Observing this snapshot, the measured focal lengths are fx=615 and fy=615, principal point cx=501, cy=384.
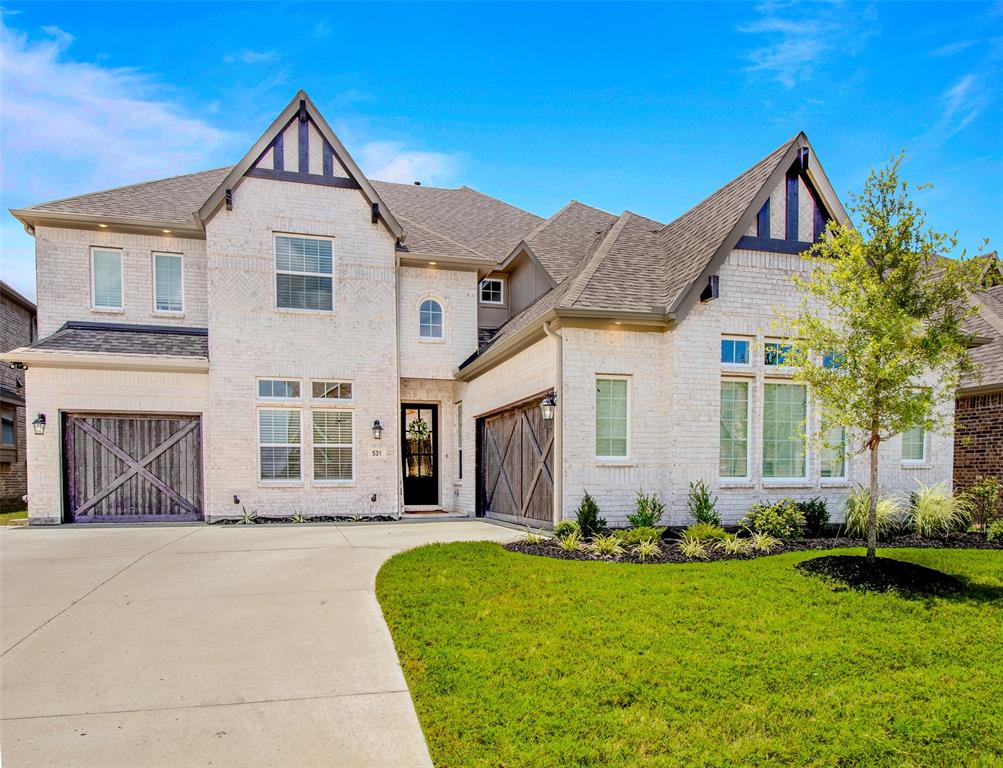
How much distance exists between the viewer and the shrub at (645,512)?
1018 centimetres

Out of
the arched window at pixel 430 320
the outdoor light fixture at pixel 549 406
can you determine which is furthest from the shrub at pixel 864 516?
the arched window at pixel 430 320

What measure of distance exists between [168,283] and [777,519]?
13945 millimetres

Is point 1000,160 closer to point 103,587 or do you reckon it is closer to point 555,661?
point 555,661

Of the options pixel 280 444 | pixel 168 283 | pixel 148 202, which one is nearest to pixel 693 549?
pixel 280 444

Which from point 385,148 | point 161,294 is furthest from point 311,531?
point 385,148

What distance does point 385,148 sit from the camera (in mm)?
Answer: 17812

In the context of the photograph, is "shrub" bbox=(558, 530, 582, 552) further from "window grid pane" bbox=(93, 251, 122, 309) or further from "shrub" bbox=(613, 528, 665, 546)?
"window grid pane" bbox=(93, 251, 122, 309)

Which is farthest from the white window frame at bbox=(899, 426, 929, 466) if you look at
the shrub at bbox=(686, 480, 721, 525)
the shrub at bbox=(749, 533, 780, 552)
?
the shrub at bbox=(749, 533, 780, 552)

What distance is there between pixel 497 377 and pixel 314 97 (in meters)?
7.62

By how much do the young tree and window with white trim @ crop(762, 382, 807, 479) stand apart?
3933 millimetres

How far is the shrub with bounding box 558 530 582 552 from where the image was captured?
9039mm

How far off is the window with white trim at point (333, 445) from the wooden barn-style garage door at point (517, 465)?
3.19 m

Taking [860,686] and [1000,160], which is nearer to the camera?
[860,686]

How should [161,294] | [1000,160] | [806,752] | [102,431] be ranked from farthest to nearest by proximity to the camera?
[1000,160] < [161,294] < [102,431] < [806,752]
